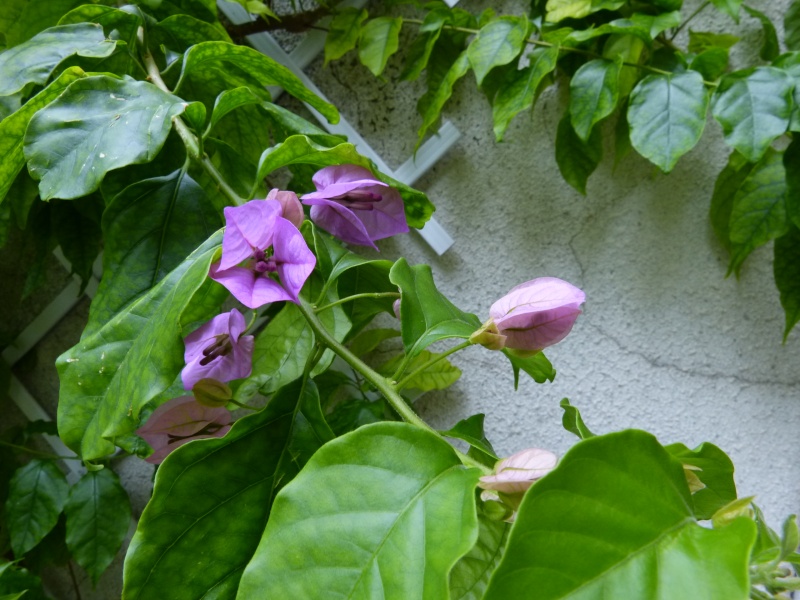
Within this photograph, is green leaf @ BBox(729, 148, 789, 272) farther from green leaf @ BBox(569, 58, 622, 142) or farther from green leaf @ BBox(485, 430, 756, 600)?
green leaf @ BBox(485, 430, 756, 600)

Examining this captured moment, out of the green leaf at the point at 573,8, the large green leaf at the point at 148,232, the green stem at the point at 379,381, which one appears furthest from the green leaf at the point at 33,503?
the green leaf at the point at 573,8

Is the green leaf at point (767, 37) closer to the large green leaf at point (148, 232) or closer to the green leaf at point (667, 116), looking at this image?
the green leaf at point (667, 116)

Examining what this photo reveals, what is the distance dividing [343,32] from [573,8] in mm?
256

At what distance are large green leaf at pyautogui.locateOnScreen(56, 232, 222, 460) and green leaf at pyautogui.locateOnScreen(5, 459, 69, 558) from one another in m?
0.46

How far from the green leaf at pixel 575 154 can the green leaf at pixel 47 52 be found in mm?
454

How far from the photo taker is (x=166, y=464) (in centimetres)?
31

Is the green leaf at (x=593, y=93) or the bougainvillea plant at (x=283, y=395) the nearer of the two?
the bougainvillea plant at (x=283, y=395)

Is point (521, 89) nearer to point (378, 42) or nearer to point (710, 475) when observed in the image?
point (378, 42)

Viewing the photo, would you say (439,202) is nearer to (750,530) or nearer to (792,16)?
(792,16)

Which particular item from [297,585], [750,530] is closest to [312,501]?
[297,585]

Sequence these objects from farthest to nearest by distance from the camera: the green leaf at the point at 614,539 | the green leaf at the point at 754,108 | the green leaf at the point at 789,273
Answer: the green leaf at the point at 789,273 → the green leaf at the point at 754,108 → the green leaf at the point at 614,539

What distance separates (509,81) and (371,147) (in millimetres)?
204

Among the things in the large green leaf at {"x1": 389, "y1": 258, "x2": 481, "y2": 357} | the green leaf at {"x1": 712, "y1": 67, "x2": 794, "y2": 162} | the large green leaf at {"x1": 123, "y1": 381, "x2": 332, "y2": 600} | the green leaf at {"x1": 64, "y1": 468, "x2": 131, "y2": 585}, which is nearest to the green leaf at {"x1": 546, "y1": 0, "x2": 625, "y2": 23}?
the green leaf at {"x1": 712, "y1": 67, "x2": 794, "y2": 162}

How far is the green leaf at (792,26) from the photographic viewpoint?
652 millimetres
